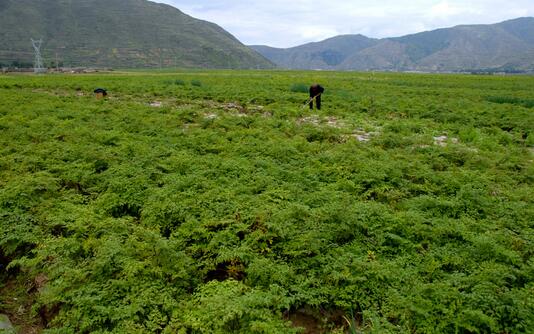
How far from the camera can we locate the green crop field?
452 centimetres

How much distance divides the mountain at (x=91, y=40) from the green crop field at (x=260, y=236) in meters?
139

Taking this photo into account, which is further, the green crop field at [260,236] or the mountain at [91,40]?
the mountain at [91,40]

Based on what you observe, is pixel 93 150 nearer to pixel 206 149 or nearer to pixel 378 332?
pixel 206 149

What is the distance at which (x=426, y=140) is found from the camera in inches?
465

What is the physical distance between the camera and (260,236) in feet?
19.2

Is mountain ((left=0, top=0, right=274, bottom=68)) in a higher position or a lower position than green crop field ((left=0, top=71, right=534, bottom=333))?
higher

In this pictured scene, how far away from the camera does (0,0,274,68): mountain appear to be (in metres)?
143

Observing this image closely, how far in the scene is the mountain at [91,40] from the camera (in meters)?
143

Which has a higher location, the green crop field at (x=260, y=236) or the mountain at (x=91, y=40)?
the mountain at (x=91, y=40)

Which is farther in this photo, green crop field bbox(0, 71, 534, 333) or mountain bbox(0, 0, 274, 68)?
mountain bbox(0, 0, 274, 68)

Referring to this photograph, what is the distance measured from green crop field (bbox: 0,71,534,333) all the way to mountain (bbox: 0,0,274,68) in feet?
457

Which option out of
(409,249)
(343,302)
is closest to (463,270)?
(409,249)

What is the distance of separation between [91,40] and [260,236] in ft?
605

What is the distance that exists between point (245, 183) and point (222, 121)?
21.8ft
